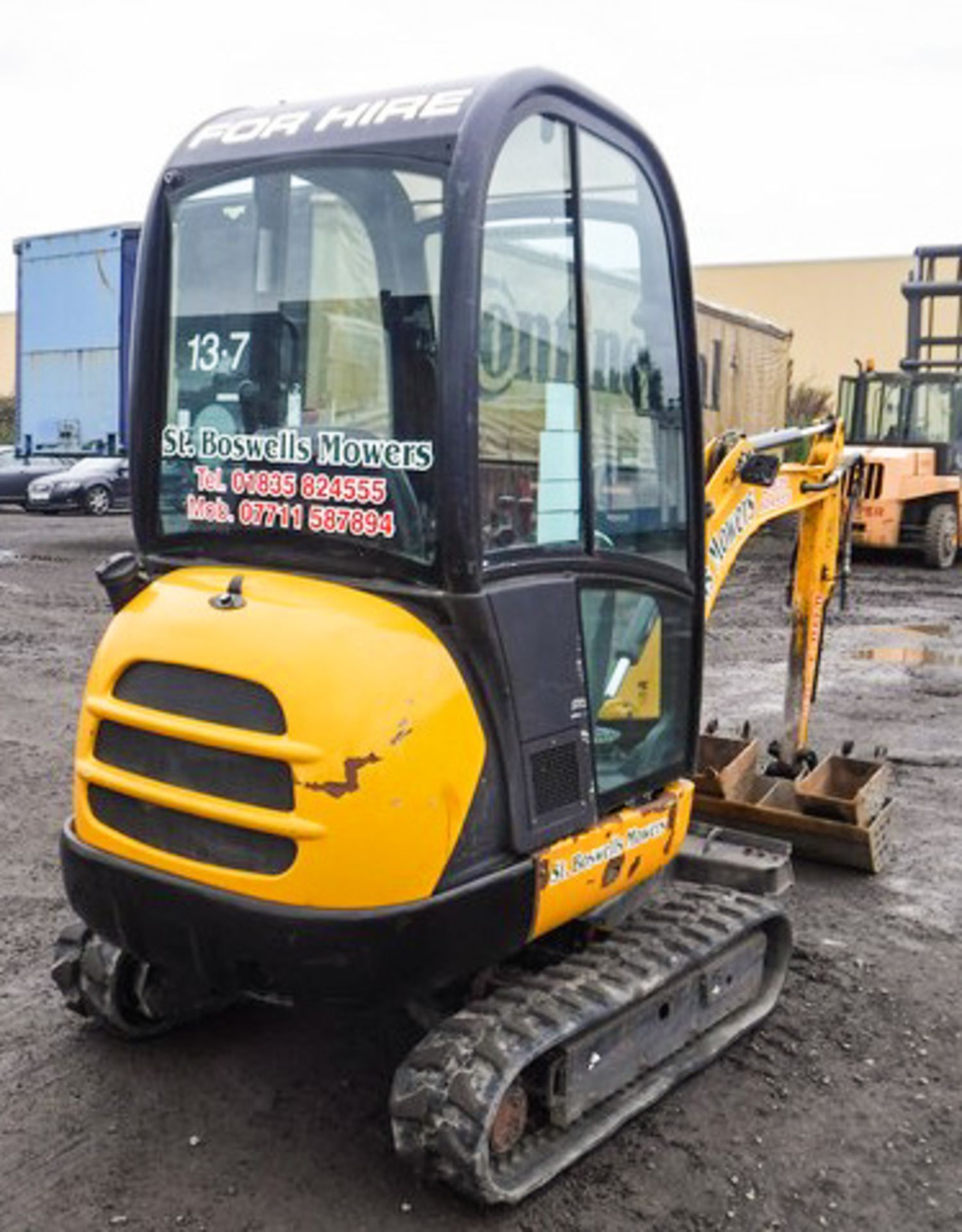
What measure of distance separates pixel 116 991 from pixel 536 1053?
54.0 inches

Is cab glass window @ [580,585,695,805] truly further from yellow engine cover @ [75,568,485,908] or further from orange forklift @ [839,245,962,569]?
orange forklift @ [839,245,962,569]

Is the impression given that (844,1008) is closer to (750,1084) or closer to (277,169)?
(750,1084)

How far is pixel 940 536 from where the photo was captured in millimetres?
17203

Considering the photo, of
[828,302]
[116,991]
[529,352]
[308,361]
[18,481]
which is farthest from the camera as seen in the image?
[828,302]

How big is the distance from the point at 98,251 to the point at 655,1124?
46.2 feet

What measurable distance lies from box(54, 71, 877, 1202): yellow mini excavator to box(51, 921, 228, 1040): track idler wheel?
0.02m

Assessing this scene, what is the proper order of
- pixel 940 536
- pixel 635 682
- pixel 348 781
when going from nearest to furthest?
pixel 348 781 → pixel 635 682 → pixel 940 536

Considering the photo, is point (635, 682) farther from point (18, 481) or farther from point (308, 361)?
point (18, 481)

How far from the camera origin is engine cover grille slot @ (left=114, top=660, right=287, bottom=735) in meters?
3.06

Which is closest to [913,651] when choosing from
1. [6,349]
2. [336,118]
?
[336,118]

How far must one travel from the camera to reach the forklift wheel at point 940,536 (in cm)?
1722

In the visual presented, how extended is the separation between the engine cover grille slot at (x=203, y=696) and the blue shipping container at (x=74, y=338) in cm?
1290

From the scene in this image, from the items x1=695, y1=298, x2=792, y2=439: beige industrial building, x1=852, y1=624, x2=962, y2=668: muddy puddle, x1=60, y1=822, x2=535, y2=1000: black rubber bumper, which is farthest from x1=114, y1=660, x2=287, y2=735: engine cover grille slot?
x1=695, y1=298, x2=792, y2=439: beige industrial building

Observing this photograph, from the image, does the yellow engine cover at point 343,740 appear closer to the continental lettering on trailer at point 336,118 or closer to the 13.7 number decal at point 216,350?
the 13.7 number decal at point 216,350
